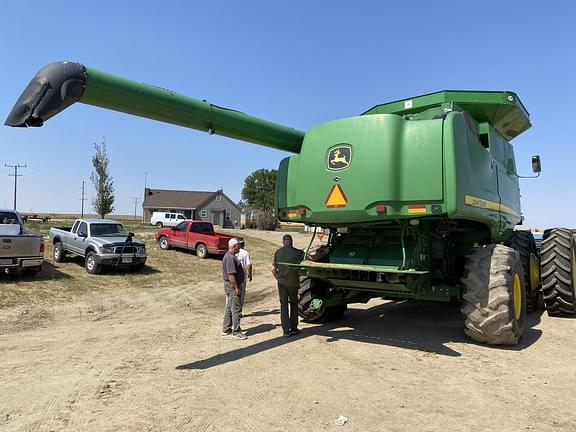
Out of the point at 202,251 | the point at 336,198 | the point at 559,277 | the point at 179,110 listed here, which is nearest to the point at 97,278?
the point at 202,251

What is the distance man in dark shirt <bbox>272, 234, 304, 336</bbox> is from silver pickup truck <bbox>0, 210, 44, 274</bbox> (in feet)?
27.5

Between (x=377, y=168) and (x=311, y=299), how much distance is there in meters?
3.26

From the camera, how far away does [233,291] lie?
8188mm

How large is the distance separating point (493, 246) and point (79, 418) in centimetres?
606

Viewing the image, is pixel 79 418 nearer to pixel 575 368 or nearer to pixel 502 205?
pixel 575 368

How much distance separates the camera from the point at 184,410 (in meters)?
4.79

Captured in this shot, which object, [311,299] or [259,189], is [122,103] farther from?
[259,189]

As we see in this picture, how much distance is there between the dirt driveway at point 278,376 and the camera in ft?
15.1

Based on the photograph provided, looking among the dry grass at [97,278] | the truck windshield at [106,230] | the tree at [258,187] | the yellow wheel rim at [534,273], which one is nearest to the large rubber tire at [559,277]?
the yellow wheel rim at [534,273]

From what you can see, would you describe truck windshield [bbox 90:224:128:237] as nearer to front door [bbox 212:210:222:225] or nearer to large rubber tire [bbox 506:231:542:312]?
large rubber tire [bbox 506:231:542:312]

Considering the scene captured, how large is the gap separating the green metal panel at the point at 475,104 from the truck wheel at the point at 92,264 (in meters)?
10.7

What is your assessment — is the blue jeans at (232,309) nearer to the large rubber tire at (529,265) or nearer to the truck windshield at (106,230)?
the large rubber tire at (529,265)

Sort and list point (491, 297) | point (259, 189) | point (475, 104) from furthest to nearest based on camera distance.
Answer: point (259, 189)
point (475, 104)
point (491, 297)

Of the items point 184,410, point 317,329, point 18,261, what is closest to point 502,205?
point 317,329
